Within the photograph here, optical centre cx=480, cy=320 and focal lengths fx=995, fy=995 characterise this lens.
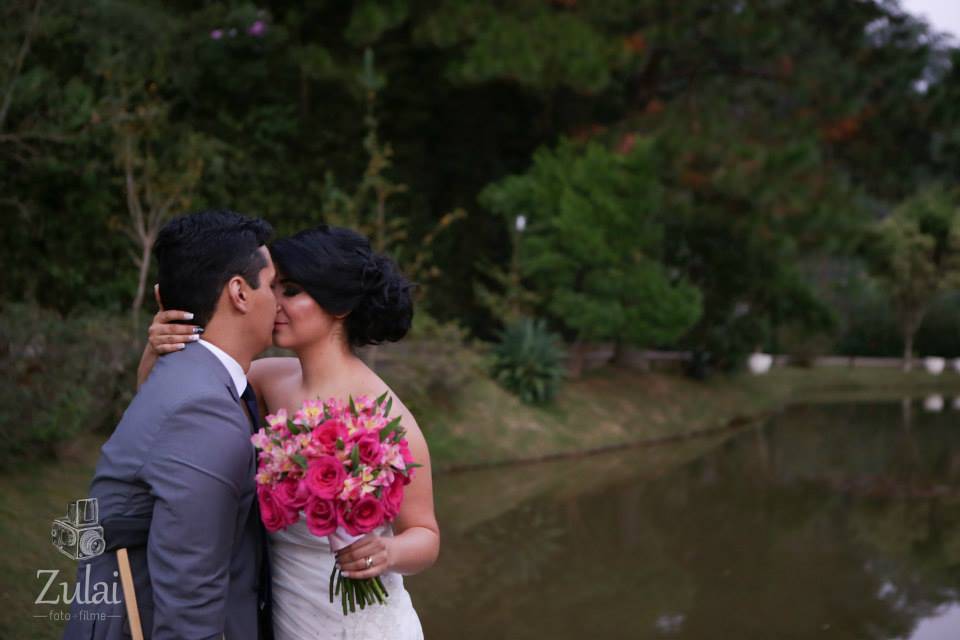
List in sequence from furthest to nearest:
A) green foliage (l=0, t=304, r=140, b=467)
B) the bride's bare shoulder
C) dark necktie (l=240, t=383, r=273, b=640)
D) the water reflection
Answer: green foliage (l=0, t=304, r=140, b=467), the water reflection, the bride's bare shoulder, dark necktie (l=240, t=383, r=273, b=640)

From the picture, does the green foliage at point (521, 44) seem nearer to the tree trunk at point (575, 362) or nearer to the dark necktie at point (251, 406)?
the tree trunk at point (575, 362)

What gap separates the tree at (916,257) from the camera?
79.6 feet

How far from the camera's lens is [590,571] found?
275 inches

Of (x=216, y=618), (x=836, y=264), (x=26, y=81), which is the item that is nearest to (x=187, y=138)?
(x=26, y=81)

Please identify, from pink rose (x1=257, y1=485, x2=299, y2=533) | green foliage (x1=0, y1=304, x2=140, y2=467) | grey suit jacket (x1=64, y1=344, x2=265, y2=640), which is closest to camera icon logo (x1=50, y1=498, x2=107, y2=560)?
grey suit jacket (x1=64, y1=344, x2=265, y2=640)

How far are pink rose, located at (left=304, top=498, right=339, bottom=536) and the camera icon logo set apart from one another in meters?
0.44

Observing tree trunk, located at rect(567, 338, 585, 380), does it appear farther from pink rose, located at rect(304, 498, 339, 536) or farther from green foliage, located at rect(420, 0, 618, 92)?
pink rose, located at rect(304, 498, 339, 536)

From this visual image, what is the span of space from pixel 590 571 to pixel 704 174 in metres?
8.86

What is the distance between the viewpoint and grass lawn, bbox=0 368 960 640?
5.36 m

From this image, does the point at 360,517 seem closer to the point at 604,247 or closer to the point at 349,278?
the point at 349,278

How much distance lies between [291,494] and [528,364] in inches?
418

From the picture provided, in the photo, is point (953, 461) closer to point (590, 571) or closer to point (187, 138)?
A: point (590, 571)

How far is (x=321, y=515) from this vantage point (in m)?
2.24

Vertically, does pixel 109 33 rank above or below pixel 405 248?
above
